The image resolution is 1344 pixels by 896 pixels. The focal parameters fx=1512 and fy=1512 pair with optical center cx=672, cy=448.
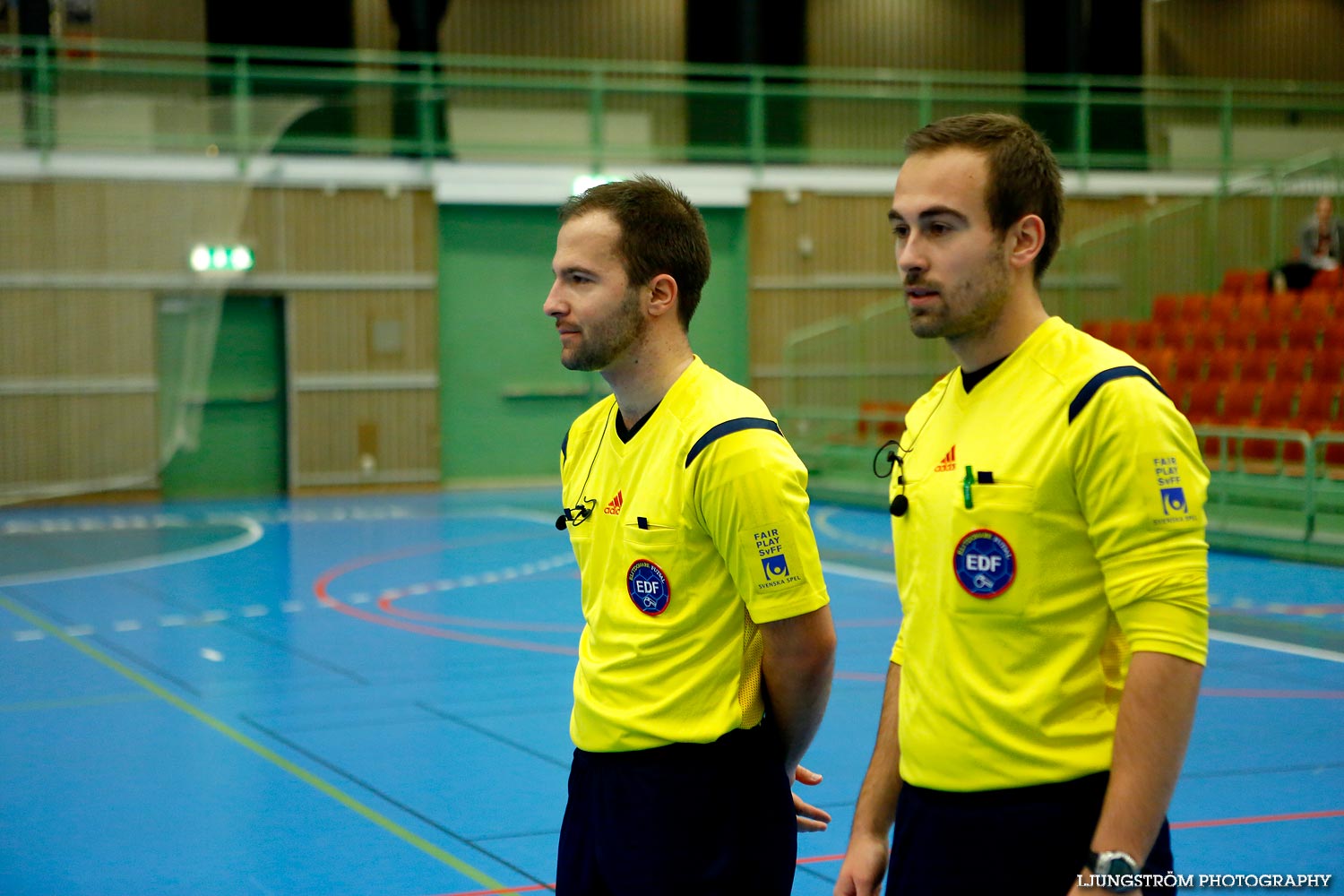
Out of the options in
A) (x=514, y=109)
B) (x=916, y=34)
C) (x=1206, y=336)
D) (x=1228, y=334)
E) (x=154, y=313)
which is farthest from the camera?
(x=916, y=34)

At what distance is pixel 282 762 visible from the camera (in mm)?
6922

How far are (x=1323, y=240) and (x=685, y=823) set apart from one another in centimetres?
1647

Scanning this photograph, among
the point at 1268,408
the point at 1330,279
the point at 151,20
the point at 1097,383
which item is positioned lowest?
the point at 1268,408

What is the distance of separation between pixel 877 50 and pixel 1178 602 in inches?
1019

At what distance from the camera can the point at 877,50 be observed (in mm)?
26828

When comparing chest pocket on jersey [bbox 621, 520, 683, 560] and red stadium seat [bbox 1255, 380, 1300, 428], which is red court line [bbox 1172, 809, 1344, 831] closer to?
chest pocket on jersey [bbox 621, 520, 683, 560]

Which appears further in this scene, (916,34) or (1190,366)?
(916,34)

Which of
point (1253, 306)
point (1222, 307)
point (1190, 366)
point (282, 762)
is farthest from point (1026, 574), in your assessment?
point (1222, 307)

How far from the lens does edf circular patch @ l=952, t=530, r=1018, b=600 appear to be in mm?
2326

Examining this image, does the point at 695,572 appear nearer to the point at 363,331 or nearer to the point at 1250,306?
the point at 1250,306

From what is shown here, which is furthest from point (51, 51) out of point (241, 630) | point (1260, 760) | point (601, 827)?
point (601, 827)

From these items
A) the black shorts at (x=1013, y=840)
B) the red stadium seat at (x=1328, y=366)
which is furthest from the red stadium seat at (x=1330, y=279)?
the black shorts at (x=1013, y=840)

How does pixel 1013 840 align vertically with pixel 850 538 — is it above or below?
above

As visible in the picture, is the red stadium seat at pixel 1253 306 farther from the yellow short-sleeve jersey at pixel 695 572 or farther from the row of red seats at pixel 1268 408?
the yellow short-sleeve jersey at pixel 695 572
